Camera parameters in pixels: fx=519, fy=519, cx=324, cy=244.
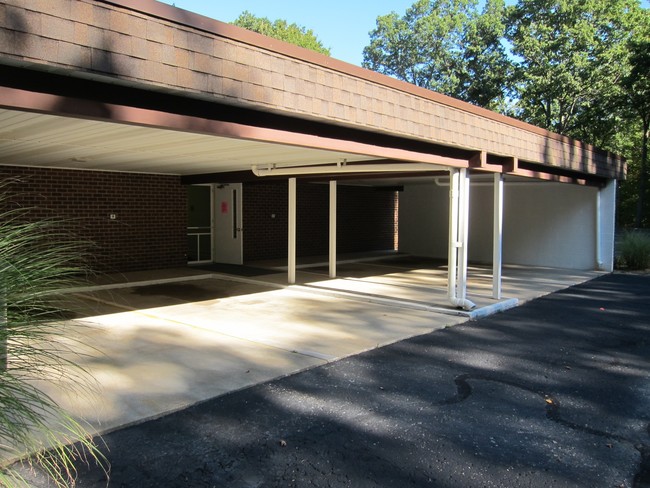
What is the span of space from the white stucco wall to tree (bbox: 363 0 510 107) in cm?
1518

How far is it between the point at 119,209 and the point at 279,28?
39.8 meters

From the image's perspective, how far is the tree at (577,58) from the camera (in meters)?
24.9

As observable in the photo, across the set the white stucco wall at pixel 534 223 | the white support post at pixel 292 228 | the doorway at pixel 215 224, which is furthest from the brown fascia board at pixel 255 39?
the white stucco wall at pixel 534 223

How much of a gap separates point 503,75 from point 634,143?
8.22 meters

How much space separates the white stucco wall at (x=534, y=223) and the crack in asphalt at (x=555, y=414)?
1124 cm

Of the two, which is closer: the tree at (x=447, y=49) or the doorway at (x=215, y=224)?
the doorway at (x=215, y=224)

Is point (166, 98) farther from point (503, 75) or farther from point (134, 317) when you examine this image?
point (503, 75)

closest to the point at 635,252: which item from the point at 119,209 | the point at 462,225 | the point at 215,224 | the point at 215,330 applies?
the point at 462,225

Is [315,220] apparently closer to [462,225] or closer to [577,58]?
[462,225]

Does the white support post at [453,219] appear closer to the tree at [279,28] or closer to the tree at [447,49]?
the tree at [447,49]

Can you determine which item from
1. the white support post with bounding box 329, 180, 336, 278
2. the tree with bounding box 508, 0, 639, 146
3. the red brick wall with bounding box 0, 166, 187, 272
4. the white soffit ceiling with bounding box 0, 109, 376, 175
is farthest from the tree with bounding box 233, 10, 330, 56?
the white soffit ceiling with bounding box 0, 109, 376, 175

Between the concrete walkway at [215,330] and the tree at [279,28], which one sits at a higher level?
the tree at [279,28]

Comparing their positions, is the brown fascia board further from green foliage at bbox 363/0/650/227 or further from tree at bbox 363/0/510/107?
tree at bbox 363/0/510/107

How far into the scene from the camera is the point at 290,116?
517 cm
